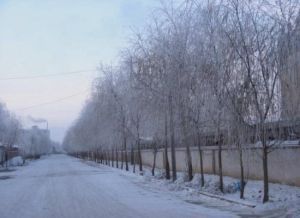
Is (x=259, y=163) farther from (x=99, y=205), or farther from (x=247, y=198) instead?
(x=99, y=205)

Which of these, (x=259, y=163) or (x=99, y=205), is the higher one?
(x=259, y=163)

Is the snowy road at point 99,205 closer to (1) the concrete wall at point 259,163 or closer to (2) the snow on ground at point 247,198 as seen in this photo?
(2) the snow on ground at point 247,198

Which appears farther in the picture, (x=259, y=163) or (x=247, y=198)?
(x=259, y=163)

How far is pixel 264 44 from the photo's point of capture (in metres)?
15.2

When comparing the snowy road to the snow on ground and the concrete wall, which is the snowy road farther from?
the concrete wall

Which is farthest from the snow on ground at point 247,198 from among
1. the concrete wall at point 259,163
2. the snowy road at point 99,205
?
the snowy road at point 99,205

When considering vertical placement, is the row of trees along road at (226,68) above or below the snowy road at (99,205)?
above

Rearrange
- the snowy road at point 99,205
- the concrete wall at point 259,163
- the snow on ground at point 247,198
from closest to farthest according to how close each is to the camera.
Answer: the snow on ground at point 247,198, the snowy road at point 99,205, the concrete wall at point 259,163

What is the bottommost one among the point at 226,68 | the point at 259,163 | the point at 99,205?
the point at 99,205

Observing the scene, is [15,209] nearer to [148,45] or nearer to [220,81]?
[220,81]

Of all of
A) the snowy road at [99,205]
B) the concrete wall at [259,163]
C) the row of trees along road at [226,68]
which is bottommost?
the snowy road at [99,205]

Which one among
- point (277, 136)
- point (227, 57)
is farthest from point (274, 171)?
point (227, 57)

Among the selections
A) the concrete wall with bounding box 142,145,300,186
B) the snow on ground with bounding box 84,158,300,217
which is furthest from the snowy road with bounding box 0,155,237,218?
the concrete wall with bounding box 142,145,300,186

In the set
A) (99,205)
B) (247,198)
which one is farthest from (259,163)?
(99,205)
